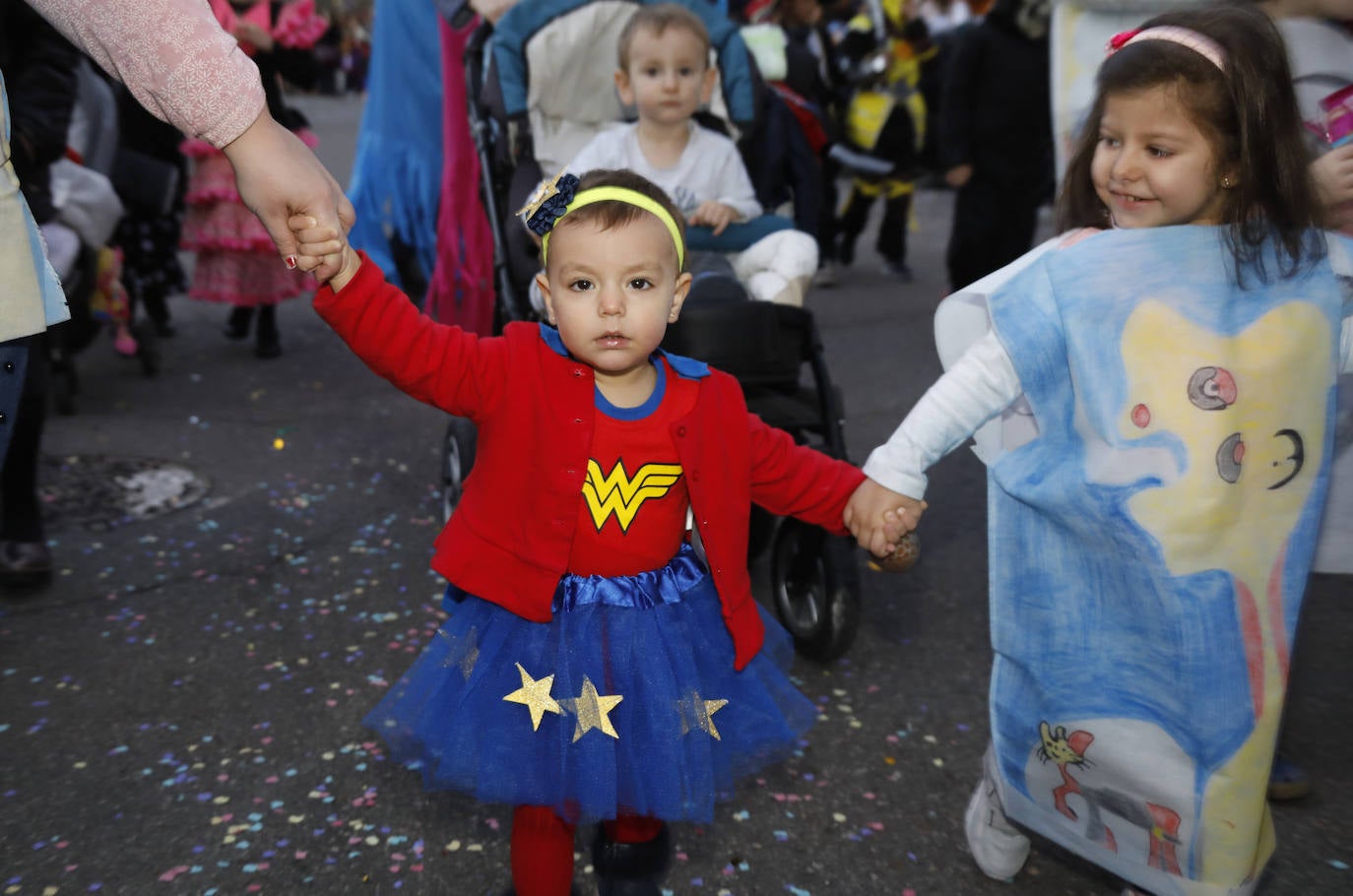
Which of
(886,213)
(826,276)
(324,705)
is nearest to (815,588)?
(324,705)

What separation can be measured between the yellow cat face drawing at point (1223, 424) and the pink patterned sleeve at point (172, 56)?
154 centimetres

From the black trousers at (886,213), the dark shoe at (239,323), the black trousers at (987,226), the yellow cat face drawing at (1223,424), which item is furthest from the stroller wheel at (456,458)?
the black trousers at (886,213)

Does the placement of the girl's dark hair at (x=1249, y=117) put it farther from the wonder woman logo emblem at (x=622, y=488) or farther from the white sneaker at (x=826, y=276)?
the white sneaker at (x=826, y=276)

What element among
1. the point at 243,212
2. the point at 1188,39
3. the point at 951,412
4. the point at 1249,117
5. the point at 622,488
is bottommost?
the point at 622,488

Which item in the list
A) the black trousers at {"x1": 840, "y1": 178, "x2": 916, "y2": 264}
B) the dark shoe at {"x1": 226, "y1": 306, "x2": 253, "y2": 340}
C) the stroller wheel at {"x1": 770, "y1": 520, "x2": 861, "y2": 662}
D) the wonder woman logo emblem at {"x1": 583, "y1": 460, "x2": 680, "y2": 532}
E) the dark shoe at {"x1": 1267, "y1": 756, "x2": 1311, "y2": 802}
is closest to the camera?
the wonder woman logo emblem at {"x1": 583, "y1": 460, "x2": 680, "y2": 532}

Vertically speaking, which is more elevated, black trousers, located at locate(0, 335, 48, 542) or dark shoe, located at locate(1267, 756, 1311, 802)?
black trousers, located at locate(0, 335, 48, 542)

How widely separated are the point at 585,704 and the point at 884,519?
647mm

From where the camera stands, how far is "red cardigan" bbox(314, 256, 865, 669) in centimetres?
216

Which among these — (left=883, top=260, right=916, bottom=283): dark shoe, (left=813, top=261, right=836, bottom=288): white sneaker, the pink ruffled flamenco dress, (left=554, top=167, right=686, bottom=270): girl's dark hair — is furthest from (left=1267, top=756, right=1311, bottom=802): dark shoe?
(left=883, top=260, right=916, bottom=283): dark shoe

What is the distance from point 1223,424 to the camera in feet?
7.08

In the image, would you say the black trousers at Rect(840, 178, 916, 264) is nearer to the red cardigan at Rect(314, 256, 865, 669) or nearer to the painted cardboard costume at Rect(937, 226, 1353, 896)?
the painted cardboard costume at Rect(937, 226, 1353, 896)

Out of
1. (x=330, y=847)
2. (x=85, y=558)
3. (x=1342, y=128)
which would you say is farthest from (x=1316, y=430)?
(x=85, y=558)

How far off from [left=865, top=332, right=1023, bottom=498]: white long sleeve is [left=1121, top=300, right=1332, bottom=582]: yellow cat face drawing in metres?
0.23

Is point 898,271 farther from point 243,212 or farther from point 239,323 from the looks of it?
point 243,212
